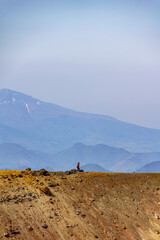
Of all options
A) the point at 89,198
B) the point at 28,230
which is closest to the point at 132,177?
the point at 89,198

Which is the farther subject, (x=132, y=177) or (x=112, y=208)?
(x=132, y=177)

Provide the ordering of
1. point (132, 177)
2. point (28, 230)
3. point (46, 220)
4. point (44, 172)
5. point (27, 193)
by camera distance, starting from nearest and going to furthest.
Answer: point (28, 230), point (46, 220), point (27, 193), point (44, 172), point (132, 177)

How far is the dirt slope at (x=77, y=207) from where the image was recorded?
25.6 metres

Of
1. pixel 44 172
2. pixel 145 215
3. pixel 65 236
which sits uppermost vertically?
pixel 44 172

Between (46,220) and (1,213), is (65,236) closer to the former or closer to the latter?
(46,220)

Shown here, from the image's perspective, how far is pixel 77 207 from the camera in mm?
29484

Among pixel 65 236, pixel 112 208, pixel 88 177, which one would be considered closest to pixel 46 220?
pixel 65 236

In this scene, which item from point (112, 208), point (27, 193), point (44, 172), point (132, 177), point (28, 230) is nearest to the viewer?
point (28, 230)

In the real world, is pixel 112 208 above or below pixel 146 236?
above

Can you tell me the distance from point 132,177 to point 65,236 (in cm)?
1397

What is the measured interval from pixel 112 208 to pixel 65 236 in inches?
268

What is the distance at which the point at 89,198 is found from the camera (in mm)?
31281

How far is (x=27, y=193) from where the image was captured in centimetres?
2823

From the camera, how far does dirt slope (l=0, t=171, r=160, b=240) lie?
1008 inches
